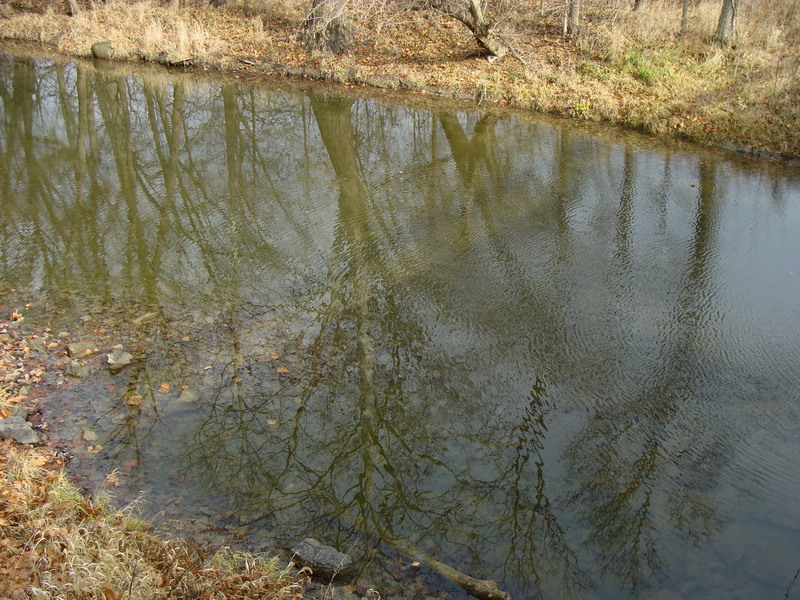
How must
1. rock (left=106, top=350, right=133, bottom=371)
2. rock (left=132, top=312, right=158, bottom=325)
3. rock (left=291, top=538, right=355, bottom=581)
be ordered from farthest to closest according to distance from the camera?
rock (left=132, top=312, right=158, bottom=325)
rock (left=106, top=350, right=133, bottom=371)
rock (left=291, top=538, right=355, bottom=581)

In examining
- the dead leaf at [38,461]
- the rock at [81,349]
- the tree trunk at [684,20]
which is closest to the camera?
the dead leaf at [38,461]

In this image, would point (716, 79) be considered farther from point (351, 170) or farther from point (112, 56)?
point (112, 56)

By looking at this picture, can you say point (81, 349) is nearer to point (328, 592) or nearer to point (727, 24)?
point (328, 592)

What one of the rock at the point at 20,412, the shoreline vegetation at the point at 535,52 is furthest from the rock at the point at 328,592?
the shoreline vegetation at the point at 535,52

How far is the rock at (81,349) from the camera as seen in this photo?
682 cm

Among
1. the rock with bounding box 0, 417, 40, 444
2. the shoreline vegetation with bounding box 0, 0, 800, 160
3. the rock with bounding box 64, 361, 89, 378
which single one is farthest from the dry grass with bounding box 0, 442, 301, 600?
the shoreline vegetation with bounding box 0, 0, 800, 160

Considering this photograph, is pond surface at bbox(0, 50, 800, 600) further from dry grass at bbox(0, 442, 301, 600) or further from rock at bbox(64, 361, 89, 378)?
dry grass at bbox(0, 442, 301, 600)

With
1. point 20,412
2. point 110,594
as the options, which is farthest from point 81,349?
point 110,594

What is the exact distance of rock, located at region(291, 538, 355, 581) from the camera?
182 inches

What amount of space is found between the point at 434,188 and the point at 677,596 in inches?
344

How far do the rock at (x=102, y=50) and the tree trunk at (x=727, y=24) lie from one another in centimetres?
1948

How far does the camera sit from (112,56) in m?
22.0

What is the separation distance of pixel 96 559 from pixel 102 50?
71.3 feet

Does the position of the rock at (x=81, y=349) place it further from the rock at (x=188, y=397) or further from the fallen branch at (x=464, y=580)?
the fallen branch at (x=464, y=580)
